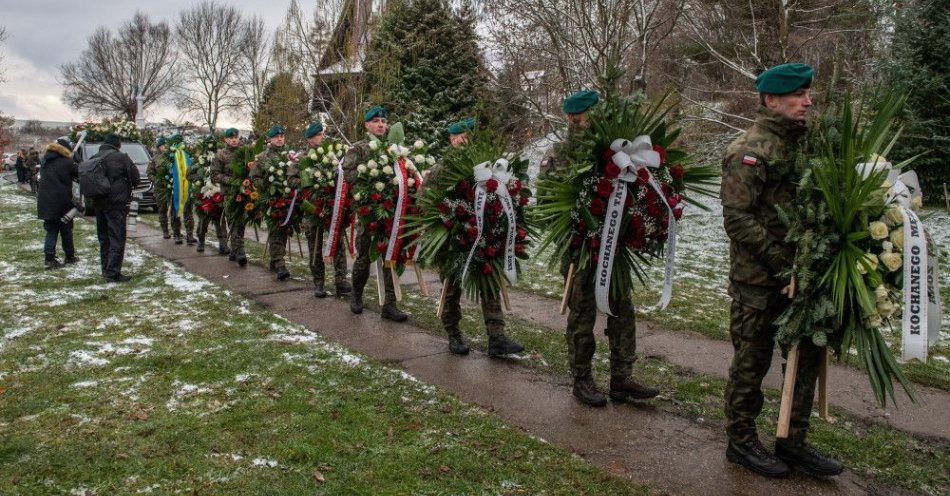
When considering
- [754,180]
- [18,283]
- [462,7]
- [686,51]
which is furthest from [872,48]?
[18,283]

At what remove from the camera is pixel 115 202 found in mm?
9352

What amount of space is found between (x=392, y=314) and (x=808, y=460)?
4.57 metres

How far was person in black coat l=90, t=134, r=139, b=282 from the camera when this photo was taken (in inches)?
368

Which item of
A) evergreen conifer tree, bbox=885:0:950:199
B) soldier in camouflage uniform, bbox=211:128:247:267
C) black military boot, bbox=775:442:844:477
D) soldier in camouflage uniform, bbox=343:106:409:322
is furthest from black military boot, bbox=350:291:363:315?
evergreen conifer tree, bbox=885:0:950:199

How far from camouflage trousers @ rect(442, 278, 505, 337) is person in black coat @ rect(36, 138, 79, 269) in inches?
289

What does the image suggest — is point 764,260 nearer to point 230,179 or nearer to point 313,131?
point 313,131

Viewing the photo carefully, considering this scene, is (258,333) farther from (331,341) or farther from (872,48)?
(872,48)

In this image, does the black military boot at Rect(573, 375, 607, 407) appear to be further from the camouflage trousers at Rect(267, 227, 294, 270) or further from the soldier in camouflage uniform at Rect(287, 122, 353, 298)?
the camouflage trousers at Rect(267, 227, 294, 270)

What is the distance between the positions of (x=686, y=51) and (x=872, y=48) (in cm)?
439

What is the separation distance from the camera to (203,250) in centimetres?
1241

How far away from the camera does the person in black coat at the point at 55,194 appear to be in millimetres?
10305

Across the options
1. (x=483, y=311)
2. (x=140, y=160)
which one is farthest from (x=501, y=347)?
(x=140, y=160)

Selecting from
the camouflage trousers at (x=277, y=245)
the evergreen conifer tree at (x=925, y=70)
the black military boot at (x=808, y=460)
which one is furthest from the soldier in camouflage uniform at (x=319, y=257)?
the evergreen conifer tree at (x=925, y=70)

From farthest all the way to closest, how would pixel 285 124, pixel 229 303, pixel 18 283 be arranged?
pixel 285 124
pixel 18 283
pixel 229 303
